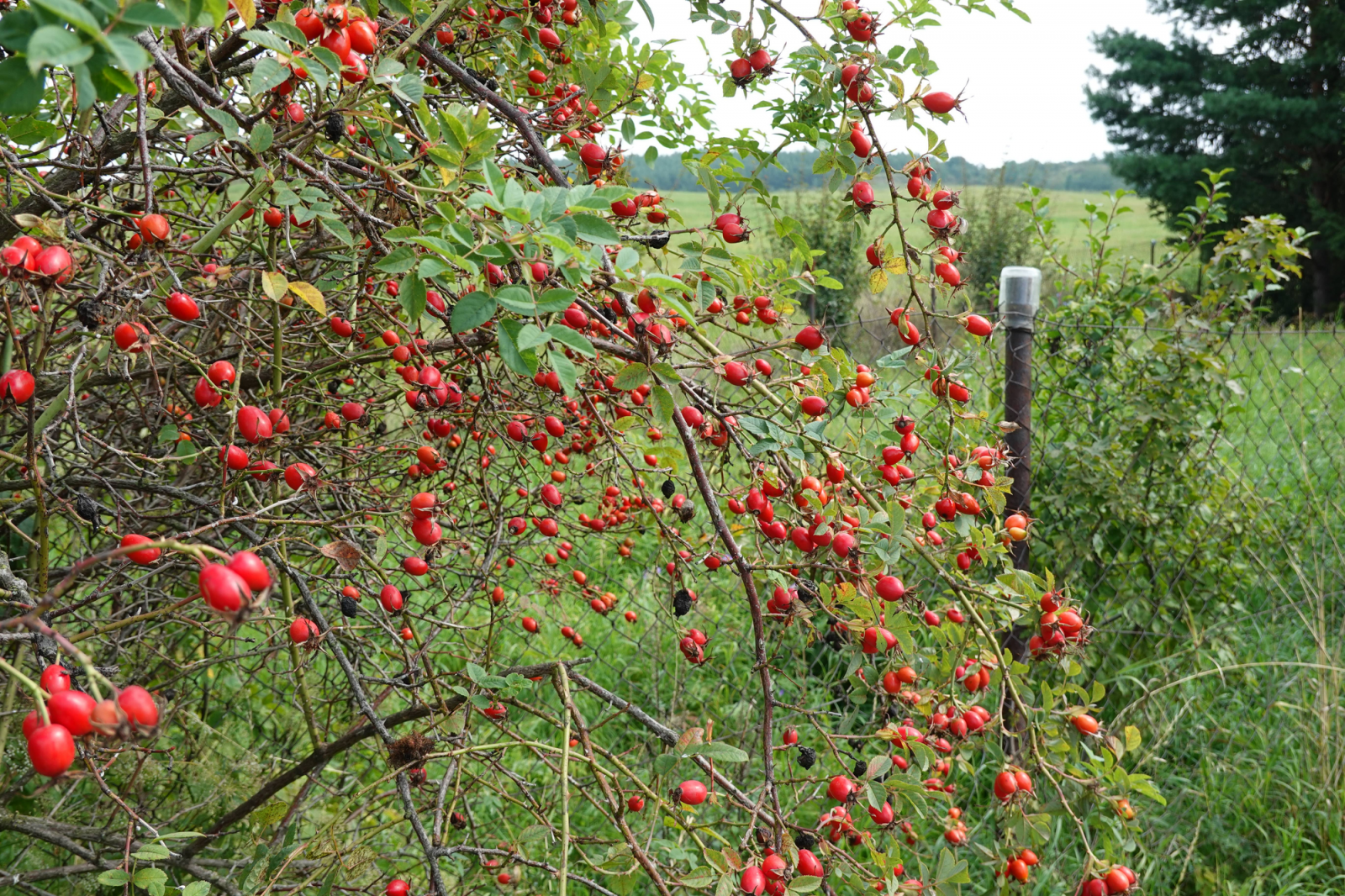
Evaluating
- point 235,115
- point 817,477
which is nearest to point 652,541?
point 817,477

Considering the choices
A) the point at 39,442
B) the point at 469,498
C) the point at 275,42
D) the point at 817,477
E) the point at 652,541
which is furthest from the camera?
the point at 652,541

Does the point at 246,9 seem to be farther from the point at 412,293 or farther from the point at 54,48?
the point at 54,48

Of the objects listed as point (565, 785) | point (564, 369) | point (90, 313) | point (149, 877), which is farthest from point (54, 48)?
point (149, 877)

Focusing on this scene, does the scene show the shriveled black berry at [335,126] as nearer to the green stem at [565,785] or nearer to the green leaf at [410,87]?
the green leaf at [410,87]

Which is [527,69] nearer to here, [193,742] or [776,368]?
[776,368]

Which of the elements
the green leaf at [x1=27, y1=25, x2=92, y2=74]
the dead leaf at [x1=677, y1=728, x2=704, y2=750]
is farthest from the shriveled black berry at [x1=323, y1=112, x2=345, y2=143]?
the dead leaf at [x1=677, y1=728, x2=704, y2=750]

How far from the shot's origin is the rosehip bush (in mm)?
919

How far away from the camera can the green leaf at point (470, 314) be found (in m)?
0.83

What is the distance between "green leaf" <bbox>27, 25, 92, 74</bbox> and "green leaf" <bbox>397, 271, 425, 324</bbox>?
18.0 inches

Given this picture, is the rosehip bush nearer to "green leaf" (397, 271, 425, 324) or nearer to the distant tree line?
"green leaf" (397, 271, 425, 324)

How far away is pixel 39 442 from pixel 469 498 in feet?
3.46

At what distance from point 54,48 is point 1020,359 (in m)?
2.46

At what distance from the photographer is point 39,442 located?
118cm

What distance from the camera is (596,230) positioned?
862 mm
